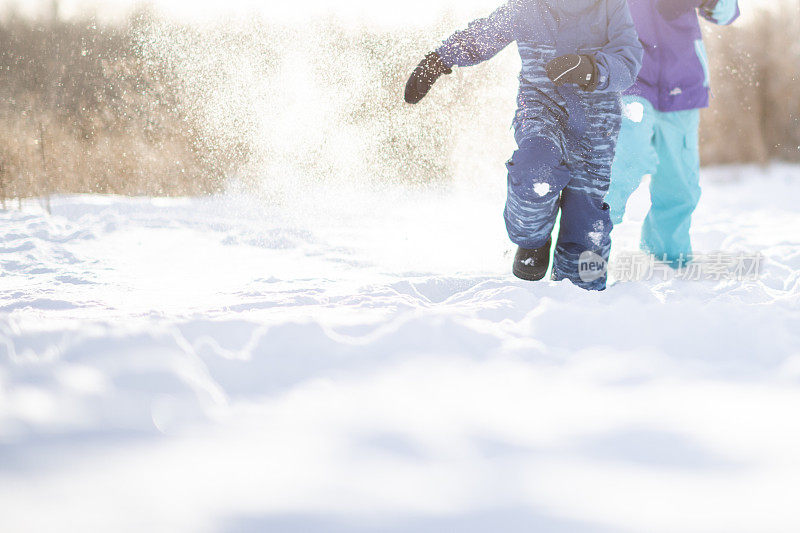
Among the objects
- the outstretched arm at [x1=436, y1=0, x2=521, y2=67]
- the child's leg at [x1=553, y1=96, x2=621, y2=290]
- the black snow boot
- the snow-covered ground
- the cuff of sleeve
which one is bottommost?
the snow-covered ground

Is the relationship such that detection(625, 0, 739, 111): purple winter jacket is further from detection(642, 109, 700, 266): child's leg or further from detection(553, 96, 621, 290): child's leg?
detection(553, 96, 621, 290): child's leg

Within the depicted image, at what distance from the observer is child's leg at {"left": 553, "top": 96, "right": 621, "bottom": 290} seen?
224 cm

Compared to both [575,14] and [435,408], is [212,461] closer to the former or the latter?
[435,408]

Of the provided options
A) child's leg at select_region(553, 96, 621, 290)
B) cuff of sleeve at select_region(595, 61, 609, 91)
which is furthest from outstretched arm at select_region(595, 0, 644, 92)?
child's leg at select_region(553, 96, 621, 290)

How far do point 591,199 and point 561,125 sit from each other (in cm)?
26

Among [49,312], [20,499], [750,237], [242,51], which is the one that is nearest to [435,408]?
[20,499]

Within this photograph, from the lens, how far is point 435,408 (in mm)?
1286

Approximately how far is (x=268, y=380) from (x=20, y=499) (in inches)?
19.2

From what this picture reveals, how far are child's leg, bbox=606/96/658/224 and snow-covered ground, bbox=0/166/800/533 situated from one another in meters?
0.59

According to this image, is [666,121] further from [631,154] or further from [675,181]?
[631,154]

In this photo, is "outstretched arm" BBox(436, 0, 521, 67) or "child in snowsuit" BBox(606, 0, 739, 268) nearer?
"outstretched arm" BBox(436, 0, 521, 67)

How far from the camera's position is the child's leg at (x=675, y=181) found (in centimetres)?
290

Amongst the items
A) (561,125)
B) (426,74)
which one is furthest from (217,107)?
(561,125)

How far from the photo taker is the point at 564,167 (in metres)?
2.21
